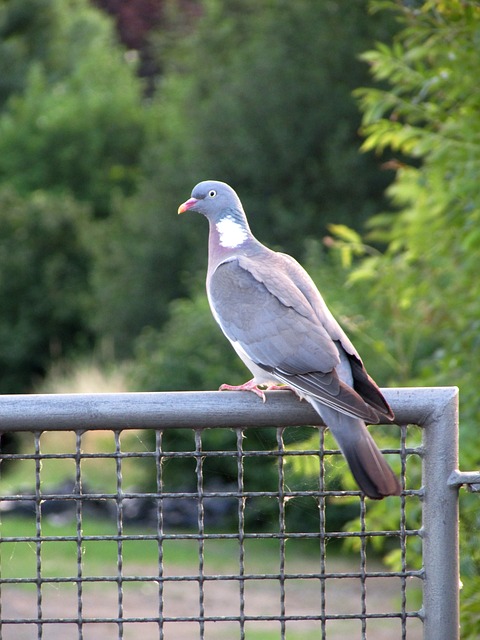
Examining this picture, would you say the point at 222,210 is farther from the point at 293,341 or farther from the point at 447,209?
the point at 447,209

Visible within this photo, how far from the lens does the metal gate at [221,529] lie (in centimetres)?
197

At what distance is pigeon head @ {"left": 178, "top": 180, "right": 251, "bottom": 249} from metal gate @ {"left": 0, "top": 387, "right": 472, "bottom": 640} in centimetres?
77

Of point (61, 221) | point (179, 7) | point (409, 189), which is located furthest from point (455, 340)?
point (179, 7)

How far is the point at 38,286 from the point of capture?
1712 cm

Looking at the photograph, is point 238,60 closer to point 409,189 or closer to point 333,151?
point 333,151

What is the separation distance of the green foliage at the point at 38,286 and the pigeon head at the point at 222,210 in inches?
512

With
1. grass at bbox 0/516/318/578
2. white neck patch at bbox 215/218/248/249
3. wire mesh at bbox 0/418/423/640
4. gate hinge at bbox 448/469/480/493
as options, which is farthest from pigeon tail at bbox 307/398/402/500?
grass at bbox 0/516/318/578

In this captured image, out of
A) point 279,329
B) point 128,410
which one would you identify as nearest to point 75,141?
point 279,329

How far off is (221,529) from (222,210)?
21.2 feet

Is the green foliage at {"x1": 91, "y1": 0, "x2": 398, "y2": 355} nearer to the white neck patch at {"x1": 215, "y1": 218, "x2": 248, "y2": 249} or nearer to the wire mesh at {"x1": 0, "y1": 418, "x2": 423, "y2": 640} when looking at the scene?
the wire mesh at {"x1": 0, "y1": 418, "x2": 423, "y2": 640}

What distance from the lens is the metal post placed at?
2.00 meters

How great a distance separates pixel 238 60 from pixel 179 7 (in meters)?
11.8

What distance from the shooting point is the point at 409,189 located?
562cm

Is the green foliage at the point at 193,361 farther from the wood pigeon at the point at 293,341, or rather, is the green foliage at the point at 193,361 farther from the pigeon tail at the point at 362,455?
the pigeon tail at the point at 362,455
